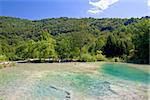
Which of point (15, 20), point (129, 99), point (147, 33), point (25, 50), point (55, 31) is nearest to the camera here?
point (129, 99)

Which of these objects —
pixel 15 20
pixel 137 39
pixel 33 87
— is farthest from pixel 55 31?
pixel 33 87

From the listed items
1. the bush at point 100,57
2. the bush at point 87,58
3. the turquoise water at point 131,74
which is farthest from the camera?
the bush at point 100,57

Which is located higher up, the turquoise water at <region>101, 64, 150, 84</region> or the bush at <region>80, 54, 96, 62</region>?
the bush at <region>80, 54, 96, 62</region>

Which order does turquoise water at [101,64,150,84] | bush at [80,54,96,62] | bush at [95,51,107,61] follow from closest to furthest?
turquoise water at [101,64,150,84] → bush at [80,54,96,62] → bush at [95,51,107,61]

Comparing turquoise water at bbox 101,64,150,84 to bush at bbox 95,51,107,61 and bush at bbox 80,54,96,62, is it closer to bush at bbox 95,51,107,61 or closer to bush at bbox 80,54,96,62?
bush at bbox 80,54,96,62

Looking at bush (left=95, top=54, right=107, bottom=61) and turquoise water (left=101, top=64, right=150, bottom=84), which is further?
bush (left=95, top=54, right=107, bottom=61)

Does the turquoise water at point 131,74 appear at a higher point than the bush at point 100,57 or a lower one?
lower

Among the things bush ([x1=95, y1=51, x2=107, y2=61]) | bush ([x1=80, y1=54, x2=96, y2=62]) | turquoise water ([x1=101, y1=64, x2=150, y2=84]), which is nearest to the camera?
turquoise water ([x1=101, y1=64, x2=150, y2=84])

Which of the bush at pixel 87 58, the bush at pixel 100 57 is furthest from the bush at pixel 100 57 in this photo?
the bush at pixel 87 58

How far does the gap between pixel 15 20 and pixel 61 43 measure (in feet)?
268

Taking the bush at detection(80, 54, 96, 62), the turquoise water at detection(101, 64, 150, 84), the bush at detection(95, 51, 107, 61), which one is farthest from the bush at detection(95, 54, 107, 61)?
the turquoise water at detection(101, 64, 150, 84)

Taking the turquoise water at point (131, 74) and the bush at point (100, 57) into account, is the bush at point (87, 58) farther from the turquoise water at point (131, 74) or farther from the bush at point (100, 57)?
the turquoise water at point (131, 74)

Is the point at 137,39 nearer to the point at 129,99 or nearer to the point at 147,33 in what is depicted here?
the point at 147,33

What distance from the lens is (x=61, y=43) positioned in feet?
141
